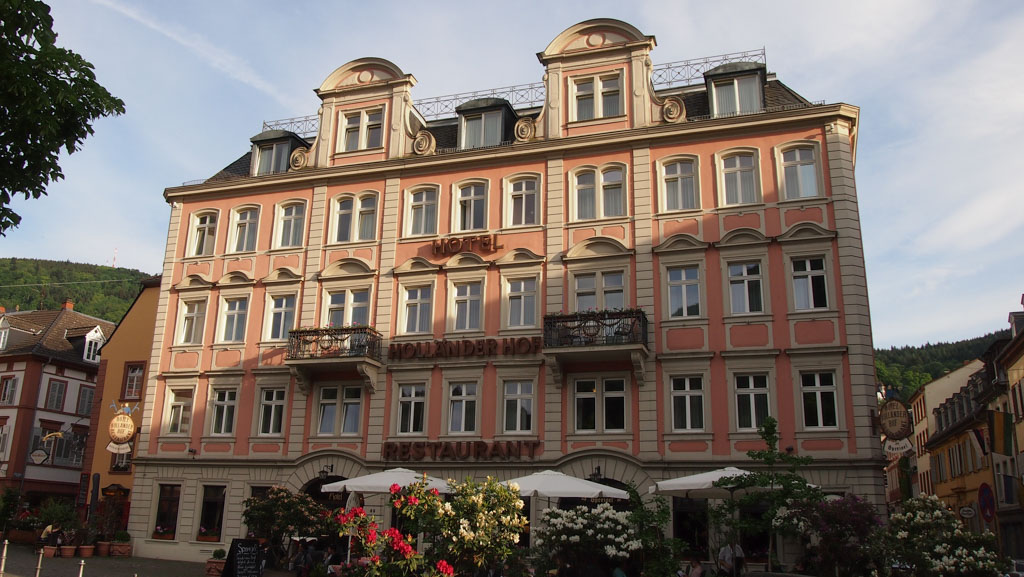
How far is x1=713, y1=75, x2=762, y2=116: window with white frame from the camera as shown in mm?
26266

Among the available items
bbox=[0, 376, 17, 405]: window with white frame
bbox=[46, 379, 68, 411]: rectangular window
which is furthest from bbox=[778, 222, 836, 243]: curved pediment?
bbox=[0, 376, 17, 405]: window with white frame

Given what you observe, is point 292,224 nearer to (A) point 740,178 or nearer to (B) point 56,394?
(A) point 740,178

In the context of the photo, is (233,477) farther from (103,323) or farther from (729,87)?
(103,323)

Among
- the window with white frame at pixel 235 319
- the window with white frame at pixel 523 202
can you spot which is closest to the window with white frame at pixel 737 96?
the window with white frame at pixel 523 202

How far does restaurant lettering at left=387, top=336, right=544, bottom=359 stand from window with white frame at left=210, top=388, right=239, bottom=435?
615 cm

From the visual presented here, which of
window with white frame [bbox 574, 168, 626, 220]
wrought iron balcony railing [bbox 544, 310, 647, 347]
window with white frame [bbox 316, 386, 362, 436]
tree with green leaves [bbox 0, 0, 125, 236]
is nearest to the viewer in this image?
tree with green leaves [bbox 0, 0, 125, 236]

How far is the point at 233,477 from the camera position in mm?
27844

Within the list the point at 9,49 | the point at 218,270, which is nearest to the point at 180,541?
the point at 218,270

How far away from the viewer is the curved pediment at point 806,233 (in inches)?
950

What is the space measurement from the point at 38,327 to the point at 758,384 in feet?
137

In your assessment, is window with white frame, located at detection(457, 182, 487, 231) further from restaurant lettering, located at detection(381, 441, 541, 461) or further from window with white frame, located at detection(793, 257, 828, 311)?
window with white frame, located at detection(793, 257, 828, 311)

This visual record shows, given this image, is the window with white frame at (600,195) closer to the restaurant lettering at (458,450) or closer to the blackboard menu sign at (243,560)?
the restaurant lettering at (458,450)

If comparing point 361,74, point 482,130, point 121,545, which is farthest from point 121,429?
point 482,130

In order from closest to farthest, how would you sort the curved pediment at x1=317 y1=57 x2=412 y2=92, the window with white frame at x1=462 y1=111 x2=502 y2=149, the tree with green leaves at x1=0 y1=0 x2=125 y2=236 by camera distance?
1. the tree with green leaves at x1=0 y1=0 x2=125 y2=236
2. the window with white frame at x1=462 y1=111 x2=502 y2=149
3. the curved pediment at x1=317 y1=57 x2=412 y2=92
